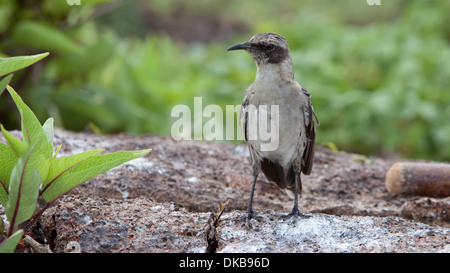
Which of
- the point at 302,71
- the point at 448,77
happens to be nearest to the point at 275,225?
the point at 302,71

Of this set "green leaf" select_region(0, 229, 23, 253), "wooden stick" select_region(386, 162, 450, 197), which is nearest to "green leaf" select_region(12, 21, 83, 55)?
"wooden stick" select_region(386, 162, 450, 197)

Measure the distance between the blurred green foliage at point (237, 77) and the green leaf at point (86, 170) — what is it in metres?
3.04

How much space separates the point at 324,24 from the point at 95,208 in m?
8.08

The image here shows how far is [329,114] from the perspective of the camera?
7.07 meters

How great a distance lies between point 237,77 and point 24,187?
5928 mm

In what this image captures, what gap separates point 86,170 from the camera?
231 cm

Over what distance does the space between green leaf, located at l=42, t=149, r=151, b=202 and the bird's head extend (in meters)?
1.03

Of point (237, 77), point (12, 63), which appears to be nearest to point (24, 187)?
point (12, 63)

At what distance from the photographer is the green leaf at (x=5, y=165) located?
2348 mm

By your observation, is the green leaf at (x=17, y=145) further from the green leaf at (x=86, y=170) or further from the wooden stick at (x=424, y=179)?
the wooden stick at (x=424, y=179)

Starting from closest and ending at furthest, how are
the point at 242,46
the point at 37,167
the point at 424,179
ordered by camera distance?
1. the point at 37,167
2. the point at 242,46
3. the point at 424,179

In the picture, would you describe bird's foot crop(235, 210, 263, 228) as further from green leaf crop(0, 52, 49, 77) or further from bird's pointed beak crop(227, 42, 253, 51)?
green leaf crop(0, 52, 49, 77)

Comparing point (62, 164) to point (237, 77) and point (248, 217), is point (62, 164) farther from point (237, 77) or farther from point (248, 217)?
point (237, 77)
